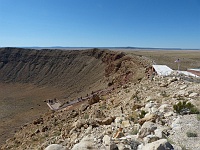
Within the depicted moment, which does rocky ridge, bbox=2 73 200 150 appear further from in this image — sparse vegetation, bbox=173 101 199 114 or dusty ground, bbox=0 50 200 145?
dusty ground, bbox=0 50 200 145

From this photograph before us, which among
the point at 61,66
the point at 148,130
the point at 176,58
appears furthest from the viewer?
the point at 61,66

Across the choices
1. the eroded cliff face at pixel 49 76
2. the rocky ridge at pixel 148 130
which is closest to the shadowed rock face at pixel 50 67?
the eroded cliff face at pixel 49 76

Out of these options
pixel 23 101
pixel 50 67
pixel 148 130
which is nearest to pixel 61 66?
pixel 50 67

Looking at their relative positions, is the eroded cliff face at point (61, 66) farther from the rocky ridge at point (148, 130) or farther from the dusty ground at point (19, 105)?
the rocky ridge at point (148, 130)

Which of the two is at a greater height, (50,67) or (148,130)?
(148,130)

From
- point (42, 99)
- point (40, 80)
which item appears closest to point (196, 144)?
point (42, 99)

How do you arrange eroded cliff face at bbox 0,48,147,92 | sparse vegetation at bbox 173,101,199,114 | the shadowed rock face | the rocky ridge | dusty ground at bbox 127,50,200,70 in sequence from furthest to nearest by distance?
1. the shadowed rock face
2. eroded cliff face at bbox 0,48,147,92
3. dusty ground at bbox 127,50,200,70
4. sparse vegetation at bbox 173,101,199,114
5. the rocky ridge

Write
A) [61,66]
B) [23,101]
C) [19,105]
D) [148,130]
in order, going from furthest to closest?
1. [61,66]
2. [23,101]
3. [19,105]
4. [148,130]

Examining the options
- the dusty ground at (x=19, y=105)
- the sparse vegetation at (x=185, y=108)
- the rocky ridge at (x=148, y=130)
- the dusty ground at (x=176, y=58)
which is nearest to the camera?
the rocky ridge at (x=148, y=130)

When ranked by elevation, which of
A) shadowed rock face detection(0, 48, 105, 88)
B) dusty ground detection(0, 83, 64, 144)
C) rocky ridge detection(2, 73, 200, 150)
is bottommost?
dusty ground detection(0, 83, 64, 144)

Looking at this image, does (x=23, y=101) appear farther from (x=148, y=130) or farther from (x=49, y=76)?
(x=148, y=130)

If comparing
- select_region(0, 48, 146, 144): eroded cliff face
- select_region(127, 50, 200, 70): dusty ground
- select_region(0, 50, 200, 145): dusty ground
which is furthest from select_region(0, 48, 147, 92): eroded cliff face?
select_region(127, 50, 200, 70): dusty ground
